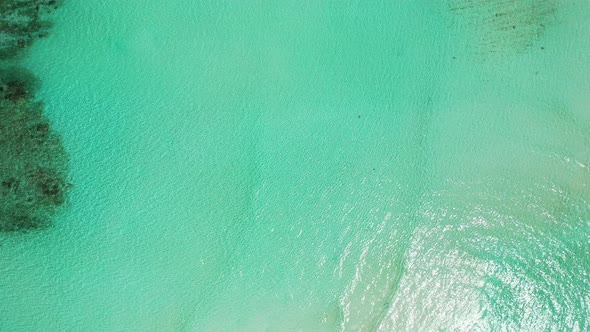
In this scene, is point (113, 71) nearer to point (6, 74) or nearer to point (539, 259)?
point (6, 74)

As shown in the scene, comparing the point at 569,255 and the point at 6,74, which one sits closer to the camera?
the point at 6,74

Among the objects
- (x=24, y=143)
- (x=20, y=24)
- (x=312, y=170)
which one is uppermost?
(x=20, y=24)

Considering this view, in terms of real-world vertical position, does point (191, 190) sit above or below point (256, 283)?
above

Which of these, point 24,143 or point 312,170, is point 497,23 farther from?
point 24,143

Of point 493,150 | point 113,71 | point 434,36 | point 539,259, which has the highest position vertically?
point 434,36

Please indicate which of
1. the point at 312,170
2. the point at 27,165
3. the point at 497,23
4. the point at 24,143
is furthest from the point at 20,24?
the point at 497,23

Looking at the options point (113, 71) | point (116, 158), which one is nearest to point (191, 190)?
point (116, 158)
